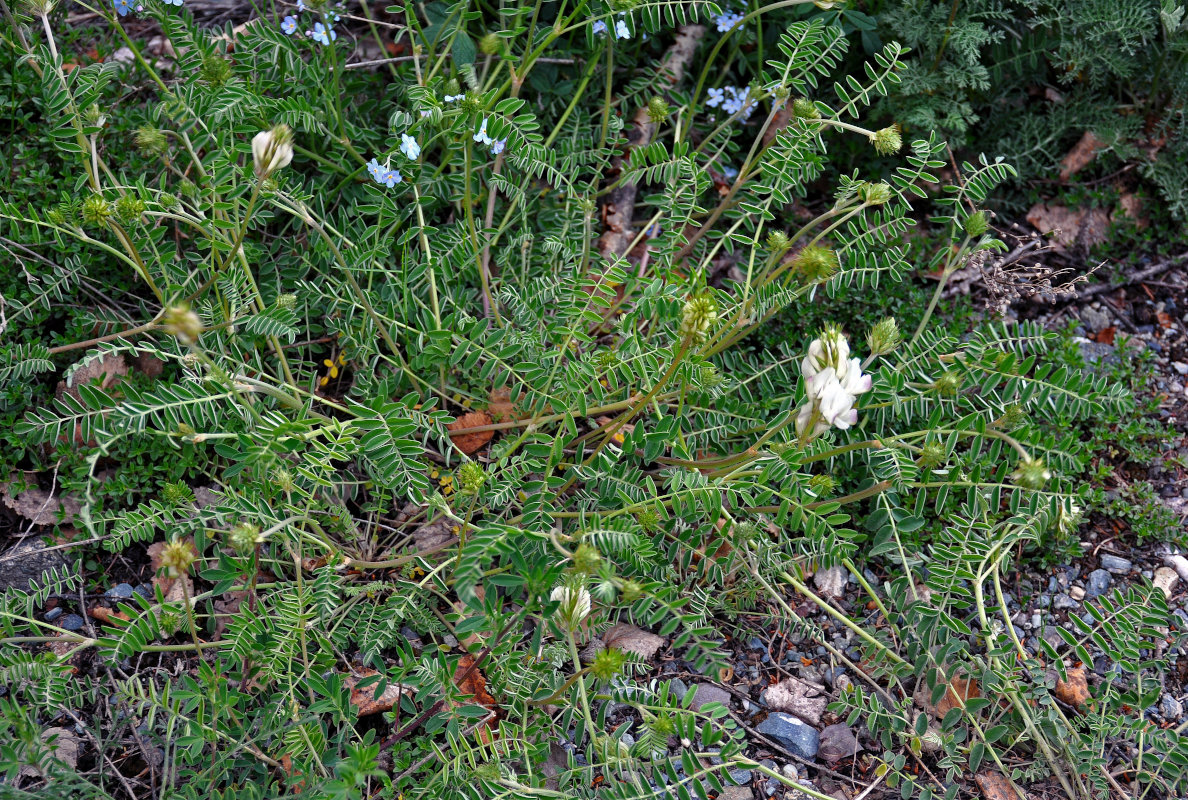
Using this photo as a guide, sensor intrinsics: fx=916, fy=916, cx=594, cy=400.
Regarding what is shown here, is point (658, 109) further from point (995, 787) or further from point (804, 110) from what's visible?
point (995, 787)

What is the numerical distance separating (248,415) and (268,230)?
1.07 metres

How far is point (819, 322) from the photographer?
10.7 feet

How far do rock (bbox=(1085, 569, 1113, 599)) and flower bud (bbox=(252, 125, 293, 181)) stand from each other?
2.64 meters

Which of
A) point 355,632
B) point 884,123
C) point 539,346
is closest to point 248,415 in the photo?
point 355,632

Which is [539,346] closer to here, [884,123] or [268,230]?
[268,230]

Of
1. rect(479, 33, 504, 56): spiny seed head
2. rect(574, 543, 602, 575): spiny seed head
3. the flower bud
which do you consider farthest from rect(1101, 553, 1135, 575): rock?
the flower bud

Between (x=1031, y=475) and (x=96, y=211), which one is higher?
(x=96, y=211)

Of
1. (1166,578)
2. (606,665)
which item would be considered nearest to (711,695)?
(606,665)

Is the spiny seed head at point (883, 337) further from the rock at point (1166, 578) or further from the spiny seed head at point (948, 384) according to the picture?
the rock at point (1166, 578)

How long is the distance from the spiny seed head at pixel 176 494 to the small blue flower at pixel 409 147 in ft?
3.77

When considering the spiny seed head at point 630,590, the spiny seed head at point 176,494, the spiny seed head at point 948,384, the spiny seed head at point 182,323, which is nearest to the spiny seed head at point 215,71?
the spiny seed head at point 182,323

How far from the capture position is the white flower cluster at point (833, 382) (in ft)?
6.59

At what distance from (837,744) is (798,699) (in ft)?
0.52

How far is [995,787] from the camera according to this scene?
2.45 m
